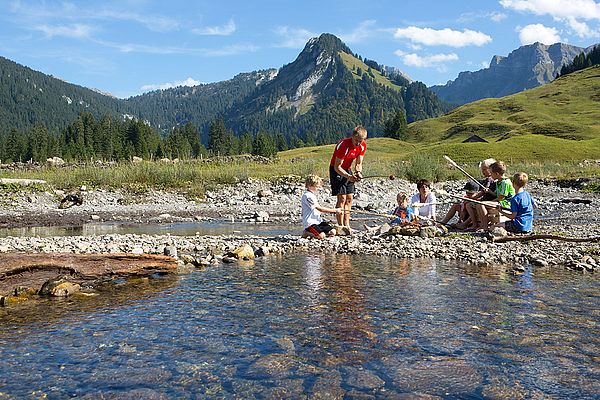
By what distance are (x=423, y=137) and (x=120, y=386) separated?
143408mm

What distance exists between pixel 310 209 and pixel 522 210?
539 centimetres

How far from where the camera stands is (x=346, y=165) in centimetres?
1474

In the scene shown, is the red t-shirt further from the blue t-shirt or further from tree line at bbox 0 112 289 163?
tree line at bbox 0 112 289 163

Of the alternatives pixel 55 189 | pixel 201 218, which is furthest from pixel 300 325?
pixel 55 189

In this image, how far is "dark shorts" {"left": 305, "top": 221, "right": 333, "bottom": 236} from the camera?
14.1 metres

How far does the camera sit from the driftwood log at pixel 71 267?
8.04 meters

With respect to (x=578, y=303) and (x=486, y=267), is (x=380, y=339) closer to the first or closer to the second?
(x=578, y=303)

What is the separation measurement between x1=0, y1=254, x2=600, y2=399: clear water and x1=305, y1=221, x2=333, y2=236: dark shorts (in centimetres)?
461

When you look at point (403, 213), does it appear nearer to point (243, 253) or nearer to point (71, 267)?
point (243, 253)

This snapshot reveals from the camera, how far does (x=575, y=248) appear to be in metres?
11.7

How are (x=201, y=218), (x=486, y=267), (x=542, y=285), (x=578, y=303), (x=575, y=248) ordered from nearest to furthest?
1. (x=578, y=303)
2. (x=542, y=285)
3. (x=486, y=267)
4. (x=575, y=248)
5. (x=201, y=218)

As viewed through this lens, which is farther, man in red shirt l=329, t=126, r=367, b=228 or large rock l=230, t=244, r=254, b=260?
man in red shirt l=329, t=126, r=367, b=228

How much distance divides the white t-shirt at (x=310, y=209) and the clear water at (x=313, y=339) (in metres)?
4.51

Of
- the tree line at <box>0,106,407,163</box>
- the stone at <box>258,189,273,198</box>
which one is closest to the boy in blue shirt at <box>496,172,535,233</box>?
the stone at <box>258,189,273,198</box>
